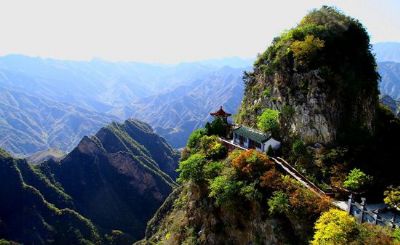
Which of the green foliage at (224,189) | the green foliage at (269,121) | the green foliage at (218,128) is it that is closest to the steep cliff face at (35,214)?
the green foliage at (218,128)

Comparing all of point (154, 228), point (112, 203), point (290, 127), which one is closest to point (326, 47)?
point (290, 127)

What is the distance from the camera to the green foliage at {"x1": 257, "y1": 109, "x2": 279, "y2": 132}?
37.9m

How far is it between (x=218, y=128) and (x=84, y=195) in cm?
10706

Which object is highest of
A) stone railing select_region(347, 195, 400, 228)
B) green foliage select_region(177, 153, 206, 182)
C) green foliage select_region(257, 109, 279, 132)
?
green foliage select_region(257, 109, 279, 132)

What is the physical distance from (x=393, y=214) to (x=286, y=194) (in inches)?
263

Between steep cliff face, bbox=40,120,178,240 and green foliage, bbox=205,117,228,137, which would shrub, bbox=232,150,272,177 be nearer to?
green foliage, bbox=205,117,228,137

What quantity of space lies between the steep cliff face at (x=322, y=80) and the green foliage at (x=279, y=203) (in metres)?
7.69

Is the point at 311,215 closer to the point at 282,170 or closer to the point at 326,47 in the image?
the point at 282,170

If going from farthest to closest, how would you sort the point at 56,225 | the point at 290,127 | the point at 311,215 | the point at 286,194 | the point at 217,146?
1. the point at 56,225
2. the point at 217,146
3. the point at 290,127
4. the point at 286,194
5. the point at 311,215

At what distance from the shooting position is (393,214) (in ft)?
90.2

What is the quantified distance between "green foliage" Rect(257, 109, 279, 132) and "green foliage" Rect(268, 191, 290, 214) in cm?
955

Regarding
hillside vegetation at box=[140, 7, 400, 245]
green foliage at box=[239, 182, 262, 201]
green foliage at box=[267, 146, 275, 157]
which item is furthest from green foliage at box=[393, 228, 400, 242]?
green foliage at box=[267, 146, 275, 157]

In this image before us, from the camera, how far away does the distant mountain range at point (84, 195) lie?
371 feet

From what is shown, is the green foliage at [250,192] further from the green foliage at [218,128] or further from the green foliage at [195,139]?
the green foliage at [218,128]
